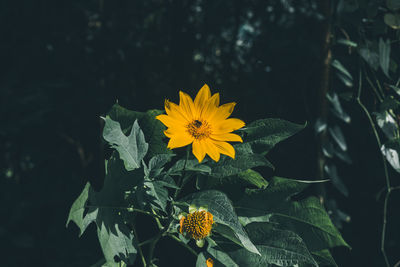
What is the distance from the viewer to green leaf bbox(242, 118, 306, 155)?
0.65m

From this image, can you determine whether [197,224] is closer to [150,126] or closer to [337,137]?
[150,126]

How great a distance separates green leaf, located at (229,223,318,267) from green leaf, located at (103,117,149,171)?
9.3 inches

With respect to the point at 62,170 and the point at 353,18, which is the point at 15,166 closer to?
the point at 62,170

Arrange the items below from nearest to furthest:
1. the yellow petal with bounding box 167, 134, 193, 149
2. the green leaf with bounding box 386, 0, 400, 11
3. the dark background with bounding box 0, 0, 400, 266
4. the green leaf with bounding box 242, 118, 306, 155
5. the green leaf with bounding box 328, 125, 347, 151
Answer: the yellow petal with bounding box 167, 134, 193, 149 → the green leaf with bounding box 242, 118, 306, 155 → the green leaf with bounding box 386, 0, 400, 11 → the green leaf with bounding box 328, 125, 347, 151 → the dark background with bounding box 0, 0, 400, 266

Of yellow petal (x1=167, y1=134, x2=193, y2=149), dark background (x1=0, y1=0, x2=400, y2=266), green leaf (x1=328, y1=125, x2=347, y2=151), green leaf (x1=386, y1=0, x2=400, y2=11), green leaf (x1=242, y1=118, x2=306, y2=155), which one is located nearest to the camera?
yellow petal (x1=167, y1=134, x2=193, y2=149)

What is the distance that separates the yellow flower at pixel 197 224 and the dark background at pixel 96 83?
2.00ft

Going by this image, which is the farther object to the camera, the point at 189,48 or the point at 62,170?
the point at 62,170

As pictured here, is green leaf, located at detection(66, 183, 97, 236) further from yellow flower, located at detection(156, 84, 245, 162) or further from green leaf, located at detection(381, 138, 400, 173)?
green leaf, located at detection(381, 138, 400, 173)

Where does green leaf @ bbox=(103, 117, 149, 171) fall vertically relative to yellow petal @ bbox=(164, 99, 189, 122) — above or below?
below

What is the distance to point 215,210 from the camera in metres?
0.58

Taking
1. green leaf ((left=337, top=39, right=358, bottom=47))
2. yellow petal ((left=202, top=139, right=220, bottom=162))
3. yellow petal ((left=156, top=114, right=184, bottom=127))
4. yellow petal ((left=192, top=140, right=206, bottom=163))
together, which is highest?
green leaf ((left=337, top=39, right=358, bottom=47))

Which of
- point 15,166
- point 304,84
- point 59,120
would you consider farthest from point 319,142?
point 15,166

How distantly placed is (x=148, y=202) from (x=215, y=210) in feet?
0.35

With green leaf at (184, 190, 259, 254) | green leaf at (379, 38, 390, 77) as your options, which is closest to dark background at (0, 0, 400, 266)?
green leaf at (379, 38, 390, 77)
